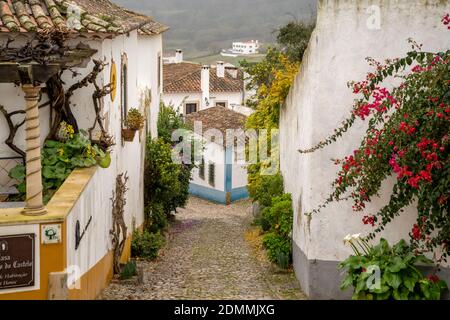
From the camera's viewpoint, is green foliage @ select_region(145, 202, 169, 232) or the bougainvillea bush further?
green foliage @ select_region(145, 202, 169, 232)

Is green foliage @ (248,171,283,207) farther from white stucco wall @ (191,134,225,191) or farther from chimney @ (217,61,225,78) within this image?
chimney @ (217,61,225,78)

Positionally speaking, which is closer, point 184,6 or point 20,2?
point 20,2

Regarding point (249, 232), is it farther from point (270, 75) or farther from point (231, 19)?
point (231, 19)

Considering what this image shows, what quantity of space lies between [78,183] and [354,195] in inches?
164

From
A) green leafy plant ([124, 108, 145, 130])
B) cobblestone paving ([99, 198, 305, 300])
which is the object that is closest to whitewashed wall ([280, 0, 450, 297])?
cobblestone paving ([99, 198, 305, 300])

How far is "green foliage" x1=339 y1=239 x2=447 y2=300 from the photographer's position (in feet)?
31.0

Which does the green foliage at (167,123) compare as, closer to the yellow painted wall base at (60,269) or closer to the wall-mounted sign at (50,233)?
the yellow painted wall base at (60,269)

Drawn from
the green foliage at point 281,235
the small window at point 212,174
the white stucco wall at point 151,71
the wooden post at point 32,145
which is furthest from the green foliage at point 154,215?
the small window at point 212,174

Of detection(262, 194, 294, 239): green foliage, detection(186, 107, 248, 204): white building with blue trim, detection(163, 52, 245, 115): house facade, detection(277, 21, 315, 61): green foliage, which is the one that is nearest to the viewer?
detection(262, 194, 294, 239): green foliage

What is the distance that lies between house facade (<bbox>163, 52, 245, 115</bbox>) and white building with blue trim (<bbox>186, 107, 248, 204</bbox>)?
25.6ft

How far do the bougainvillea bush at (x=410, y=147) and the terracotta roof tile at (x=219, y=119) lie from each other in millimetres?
23040

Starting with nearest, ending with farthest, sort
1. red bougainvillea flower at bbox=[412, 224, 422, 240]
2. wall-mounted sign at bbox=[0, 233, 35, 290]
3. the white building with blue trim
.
A: wall-mounted sign at bbox=[0, 233, 35, 290], red bougainvillea flower at bbox=[412, 224, 422, 240], the white building with blue trim

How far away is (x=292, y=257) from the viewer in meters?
13.7
